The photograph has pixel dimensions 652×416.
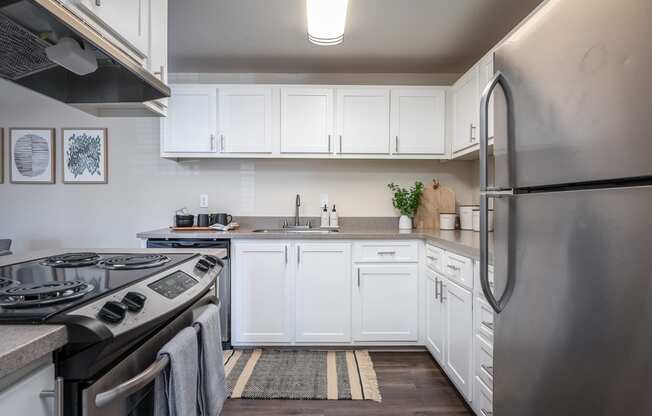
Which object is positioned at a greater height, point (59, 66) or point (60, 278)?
point (59, 66)

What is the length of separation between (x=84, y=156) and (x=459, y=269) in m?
3.31

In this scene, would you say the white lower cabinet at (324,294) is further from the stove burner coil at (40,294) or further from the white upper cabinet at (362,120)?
the stove burner coil at (40,294)

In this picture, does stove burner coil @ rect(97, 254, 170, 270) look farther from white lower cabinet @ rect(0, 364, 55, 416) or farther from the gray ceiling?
the gray ceiling

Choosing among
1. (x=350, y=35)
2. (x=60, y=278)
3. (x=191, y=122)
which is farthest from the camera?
(x=191, y=122)

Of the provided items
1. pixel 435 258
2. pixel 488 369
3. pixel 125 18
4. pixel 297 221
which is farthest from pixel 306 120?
pixel 488 369

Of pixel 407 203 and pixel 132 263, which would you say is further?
pixel 407 203

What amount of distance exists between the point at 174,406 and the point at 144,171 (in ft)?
9.43

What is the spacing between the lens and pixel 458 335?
203cm

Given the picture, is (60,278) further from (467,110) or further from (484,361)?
(467,110)

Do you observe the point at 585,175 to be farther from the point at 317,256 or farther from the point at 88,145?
the point at 88,145

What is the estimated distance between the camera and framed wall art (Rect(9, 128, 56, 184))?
10.7 ft

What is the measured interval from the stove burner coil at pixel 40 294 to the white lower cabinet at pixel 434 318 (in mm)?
2009

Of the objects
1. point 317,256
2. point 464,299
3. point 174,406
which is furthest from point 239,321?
point 174,406

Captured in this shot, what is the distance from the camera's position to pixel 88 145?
10.9 ft
